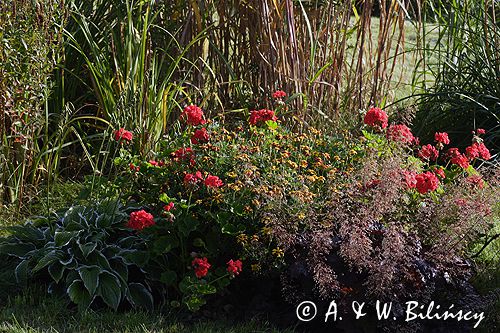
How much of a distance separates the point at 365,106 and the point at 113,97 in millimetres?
1744

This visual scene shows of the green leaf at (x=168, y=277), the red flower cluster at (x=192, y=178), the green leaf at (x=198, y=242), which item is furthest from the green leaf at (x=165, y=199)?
the green leaf at (x=168, y=277)

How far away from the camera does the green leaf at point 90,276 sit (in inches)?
138

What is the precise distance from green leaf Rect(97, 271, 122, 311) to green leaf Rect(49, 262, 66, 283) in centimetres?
18

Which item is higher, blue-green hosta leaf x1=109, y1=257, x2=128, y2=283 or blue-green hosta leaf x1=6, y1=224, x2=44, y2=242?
blue-green hosta leaf x1=6, y1=224, x2=44, y2=242

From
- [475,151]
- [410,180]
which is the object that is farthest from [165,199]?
[475,151]

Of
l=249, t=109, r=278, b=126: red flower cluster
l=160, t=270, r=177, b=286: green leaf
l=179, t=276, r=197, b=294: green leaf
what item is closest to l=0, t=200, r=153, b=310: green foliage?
l=160, t=270, r=177, b=286: green leaf

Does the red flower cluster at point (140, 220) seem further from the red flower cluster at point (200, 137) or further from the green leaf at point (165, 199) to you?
the red flower cluster at point (200, 137)

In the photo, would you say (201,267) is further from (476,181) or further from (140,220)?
(476,181)

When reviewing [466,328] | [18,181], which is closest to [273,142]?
[466,328]

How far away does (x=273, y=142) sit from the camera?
152 inches

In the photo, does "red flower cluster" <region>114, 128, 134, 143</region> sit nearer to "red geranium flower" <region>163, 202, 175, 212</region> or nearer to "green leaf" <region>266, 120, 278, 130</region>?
"red geranium flower" <region>163, 202, 175, 212</region>

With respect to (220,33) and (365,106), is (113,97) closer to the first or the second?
(220,33)

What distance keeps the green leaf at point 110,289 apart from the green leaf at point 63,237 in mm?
237

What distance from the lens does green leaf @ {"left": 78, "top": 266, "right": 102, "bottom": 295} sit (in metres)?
3.51
